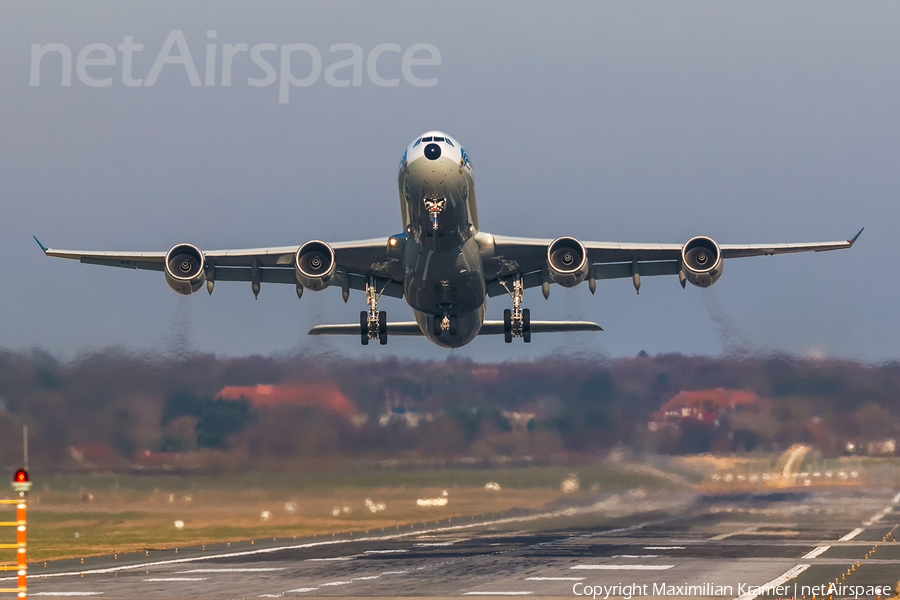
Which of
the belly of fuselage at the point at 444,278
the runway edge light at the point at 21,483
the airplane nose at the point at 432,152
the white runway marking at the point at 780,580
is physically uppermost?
the airplane nose at the point at 432,152

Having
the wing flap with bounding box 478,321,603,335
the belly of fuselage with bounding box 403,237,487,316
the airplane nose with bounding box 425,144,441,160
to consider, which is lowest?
the wing flap with bounding box 478,321,603,335

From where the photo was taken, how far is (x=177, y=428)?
49.5m

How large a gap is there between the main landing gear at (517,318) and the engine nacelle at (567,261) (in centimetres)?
396

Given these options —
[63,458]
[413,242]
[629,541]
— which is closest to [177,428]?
[63,458]

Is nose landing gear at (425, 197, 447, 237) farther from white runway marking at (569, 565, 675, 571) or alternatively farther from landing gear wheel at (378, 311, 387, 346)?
white runway marking at (569, 565, 675, 571)

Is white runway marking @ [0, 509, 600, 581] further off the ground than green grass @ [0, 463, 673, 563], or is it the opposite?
green grass @ [0, 463, 673, 563]

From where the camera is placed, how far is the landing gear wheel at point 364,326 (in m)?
46.1

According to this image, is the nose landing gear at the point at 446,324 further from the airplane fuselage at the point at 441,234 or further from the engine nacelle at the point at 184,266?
the engine nacelle at the point at 184,266

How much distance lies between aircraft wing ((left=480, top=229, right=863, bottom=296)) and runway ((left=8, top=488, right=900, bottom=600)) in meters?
11.1

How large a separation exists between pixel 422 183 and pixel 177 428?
19.5 m

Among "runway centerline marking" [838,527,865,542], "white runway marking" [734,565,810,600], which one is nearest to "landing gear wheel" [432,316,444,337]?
"white runway marking" [734,565,810,600]

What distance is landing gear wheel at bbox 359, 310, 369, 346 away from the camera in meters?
46.1

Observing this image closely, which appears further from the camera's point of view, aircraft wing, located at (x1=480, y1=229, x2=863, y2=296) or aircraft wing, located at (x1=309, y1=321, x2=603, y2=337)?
aircraft wing, located at (x1=309, y1=321, x2=603, y2=337)

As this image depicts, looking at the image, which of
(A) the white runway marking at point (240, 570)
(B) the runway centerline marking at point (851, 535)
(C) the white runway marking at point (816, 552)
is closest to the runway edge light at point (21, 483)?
(A) the white runway marking at point (240, 570)
